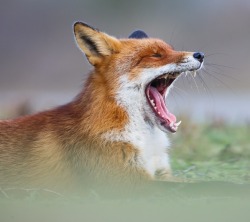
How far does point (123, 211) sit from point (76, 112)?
204 cm

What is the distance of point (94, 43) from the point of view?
834cm

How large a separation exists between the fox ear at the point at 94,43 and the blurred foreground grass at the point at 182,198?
1.24 m

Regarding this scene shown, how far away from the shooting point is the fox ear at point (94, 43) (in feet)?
27.2

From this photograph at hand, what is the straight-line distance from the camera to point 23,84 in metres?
17.4

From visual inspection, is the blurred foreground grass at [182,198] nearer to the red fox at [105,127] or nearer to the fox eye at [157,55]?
the red fox at [105,127]

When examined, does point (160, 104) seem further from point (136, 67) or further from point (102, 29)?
point (102, 29)

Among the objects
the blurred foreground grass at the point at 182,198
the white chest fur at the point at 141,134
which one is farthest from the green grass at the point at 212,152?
the white chest fur at the point at 141,134

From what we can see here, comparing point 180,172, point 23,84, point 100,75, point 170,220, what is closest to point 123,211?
point 170,220

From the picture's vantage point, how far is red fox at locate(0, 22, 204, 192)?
25.9 ft

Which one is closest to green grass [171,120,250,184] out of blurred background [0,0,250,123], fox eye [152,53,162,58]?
fox eye [152,53,162,58]

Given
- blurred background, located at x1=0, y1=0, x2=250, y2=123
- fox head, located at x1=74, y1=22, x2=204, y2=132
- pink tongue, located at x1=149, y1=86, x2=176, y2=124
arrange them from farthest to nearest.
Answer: blurred background, located at x1=0, y1=0, x2=250, y2=123 → pink tongue, located at x1=149, y1=86, x2=176, y2=124 → fox head, located at x1=74, y1=22, x2=204, y2=132

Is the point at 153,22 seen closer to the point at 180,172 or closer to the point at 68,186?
the point at 180,172

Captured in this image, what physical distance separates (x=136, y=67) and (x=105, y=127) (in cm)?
62

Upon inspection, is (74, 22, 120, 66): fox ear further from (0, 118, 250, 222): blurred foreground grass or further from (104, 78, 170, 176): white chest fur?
(0, 118, 250, 222): blurred foreground grass
